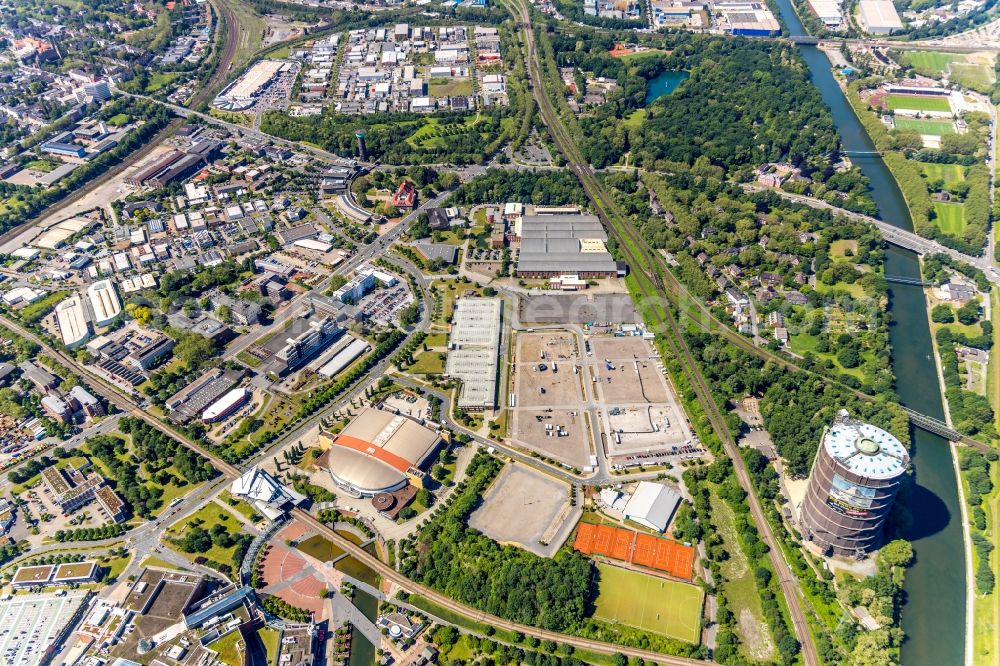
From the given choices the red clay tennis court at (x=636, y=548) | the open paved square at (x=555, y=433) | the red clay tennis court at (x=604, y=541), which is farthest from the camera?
the open paved square at (x=555, y=433)

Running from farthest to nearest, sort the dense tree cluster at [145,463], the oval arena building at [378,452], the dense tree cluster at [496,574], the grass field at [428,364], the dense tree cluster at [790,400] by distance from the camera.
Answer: the grass field at [428,364] → the dense tree cluster at [790,400] → the oval arena building at [378,452] → the dense tree cluster at [145,463] → the dense tree cluster at [496,574]

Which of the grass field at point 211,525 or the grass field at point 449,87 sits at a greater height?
the grass field at point 449,87

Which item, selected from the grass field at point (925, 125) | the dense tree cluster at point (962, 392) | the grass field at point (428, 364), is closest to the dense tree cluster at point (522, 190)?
the grass field at point (428, 364)

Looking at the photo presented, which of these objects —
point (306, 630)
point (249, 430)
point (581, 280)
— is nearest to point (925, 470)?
point (581, 280)

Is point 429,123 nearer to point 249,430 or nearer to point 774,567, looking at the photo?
point 249,430

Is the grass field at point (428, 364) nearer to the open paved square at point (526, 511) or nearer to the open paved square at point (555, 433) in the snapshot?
the open paved square at point (555, 433)

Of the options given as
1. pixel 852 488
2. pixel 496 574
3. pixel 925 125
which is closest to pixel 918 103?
pixel 925 125

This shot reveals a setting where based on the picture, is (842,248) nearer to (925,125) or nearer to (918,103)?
(925,125)
